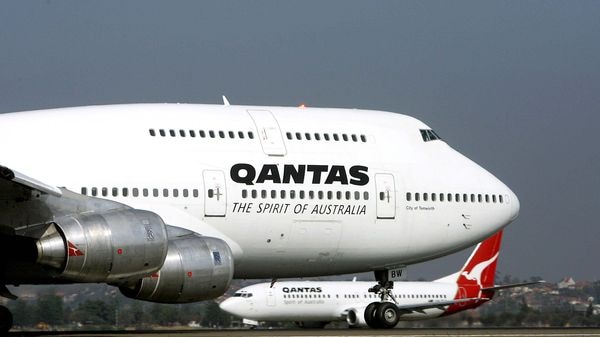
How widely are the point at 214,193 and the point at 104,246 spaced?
4.58 meters

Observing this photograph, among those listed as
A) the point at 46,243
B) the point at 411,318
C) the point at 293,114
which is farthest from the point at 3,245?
the point at 411,318

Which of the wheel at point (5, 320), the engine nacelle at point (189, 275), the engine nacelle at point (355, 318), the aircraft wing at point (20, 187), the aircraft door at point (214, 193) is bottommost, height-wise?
the wheel at point (5, 320)

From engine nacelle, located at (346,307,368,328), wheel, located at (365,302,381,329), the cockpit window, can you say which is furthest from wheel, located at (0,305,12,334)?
engine nacelle, located at (346,307,368,328)

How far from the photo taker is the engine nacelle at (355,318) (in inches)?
2525

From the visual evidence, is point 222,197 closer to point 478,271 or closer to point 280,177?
point 280,177

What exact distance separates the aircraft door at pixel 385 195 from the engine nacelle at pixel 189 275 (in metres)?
4.97

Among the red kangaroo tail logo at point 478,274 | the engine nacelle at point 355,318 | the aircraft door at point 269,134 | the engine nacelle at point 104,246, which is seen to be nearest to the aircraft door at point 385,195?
the aircraft door at point 269,134

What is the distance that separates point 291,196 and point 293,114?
185 cm

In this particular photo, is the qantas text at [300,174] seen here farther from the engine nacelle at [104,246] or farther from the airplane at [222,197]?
the engine nacelle at [104,246]

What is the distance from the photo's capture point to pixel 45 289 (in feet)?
121

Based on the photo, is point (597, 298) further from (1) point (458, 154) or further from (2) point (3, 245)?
(2) point (3, 245)

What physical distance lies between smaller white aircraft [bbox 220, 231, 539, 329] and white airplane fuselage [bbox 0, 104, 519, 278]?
34.1m

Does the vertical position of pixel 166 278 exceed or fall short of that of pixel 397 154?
it falls short

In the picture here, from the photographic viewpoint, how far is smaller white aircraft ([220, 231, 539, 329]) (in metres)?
63.8
